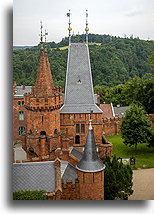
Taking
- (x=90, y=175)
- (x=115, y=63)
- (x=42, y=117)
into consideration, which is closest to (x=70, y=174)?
(x=90, y=175)

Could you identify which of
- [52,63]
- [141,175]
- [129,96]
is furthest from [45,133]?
[129,96]

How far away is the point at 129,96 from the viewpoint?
131 feet

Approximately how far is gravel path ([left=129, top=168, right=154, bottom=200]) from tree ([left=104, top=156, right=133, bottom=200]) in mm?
430

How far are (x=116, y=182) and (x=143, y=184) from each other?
1812 mm

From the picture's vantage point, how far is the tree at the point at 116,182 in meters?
13.3

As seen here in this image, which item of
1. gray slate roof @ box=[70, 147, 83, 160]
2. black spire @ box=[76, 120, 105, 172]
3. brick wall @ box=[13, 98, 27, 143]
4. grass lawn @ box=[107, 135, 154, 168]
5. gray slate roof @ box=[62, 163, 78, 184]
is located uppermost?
brick wall @ box=[13, 98, 27, 143]

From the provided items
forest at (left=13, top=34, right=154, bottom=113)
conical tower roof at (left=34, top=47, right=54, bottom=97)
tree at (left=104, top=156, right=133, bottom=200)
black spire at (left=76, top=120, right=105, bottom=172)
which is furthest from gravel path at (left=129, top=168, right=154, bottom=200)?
forest at (left=13, top=34, right=154, bottom=113)

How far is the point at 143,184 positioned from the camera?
1576cm

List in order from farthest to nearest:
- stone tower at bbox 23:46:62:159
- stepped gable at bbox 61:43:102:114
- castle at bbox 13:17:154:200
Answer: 1. stepped gable at bbox 61:43:102:114
2. stone tower at bbox 23:46:62:159
3. castle at bbox 13:17:154:200

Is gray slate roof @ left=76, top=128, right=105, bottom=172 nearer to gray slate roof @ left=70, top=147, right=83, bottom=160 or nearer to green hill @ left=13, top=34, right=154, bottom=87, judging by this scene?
gray slate roof @ left=70, top=147, right=83, bottom=160

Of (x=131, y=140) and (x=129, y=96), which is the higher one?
(x=129, y=96)

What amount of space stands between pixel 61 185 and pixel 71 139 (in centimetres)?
529

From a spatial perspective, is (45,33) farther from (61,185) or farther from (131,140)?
(131,140)

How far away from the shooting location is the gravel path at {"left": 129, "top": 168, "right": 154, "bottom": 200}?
41.2ft
